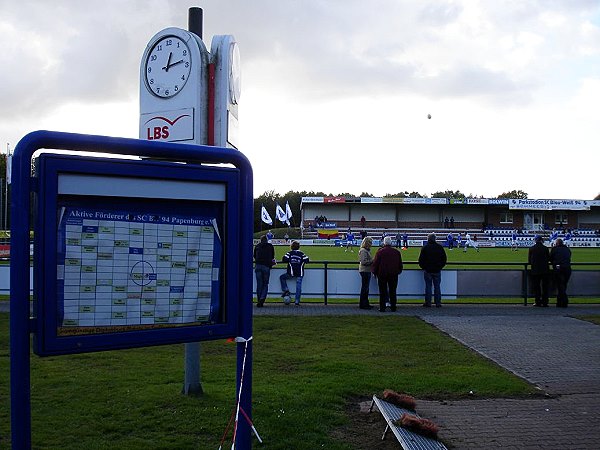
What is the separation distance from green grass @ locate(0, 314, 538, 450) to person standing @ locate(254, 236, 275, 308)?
192 inches

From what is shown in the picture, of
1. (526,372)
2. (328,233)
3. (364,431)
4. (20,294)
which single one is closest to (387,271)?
(526,372)

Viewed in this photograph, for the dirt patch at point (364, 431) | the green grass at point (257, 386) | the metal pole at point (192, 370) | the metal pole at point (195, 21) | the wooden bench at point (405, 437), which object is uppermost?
the metal pole at point (195, 21)

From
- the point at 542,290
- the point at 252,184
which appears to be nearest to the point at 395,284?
the point at 542,290

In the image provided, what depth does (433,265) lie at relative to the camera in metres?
17.6

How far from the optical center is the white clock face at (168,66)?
6.04 m

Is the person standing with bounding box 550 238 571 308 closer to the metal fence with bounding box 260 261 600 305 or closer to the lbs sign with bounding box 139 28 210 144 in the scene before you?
the metal fence with bounding box 260 261 600 305

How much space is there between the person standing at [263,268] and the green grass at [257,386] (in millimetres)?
4884

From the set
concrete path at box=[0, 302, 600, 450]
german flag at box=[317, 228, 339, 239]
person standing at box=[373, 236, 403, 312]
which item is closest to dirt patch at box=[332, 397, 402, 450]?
concrete path at box=[0, 302, 600, 450]

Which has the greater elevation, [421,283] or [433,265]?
[433,265]

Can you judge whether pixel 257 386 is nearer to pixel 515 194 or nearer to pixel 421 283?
pixel 421 283

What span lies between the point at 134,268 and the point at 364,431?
3337mm

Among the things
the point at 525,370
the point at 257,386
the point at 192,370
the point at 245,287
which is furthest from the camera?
the point at 525,370

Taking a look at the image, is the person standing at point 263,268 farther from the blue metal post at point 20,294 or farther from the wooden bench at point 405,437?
the blue metal post at point 20,294

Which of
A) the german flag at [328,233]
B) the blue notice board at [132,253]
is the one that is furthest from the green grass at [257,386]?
the german flag at [328,233]
